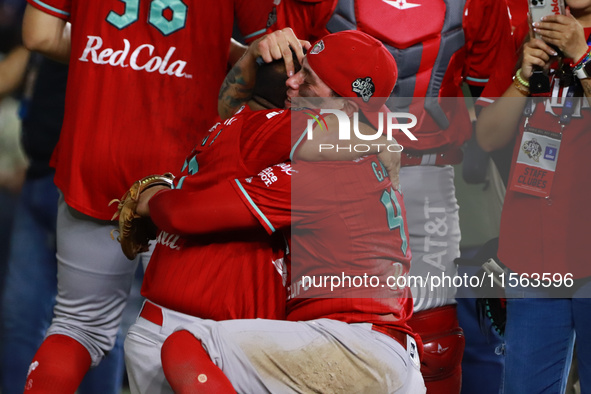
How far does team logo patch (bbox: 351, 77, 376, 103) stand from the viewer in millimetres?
2125

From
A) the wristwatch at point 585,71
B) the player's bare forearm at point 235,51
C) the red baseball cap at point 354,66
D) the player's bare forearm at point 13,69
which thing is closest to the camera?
the red baseball cap at point 354,66

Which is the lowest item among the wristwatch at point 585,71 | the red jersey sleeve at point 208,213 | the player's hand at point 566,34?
the red jersey sleeve at point 208,213

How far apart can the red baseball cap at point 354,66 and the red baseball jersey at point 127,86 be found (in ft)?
2.05

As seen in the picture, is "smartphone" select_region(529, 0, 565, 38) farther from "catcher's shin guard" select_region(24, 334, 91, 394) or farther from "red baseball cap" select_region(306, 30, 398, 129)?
"catcher's shin guard" select_region(24, 334, 91, 394)

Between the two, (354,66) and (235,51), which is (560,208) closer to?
(354,66)

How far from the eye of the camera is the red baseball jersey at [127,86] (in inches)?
104

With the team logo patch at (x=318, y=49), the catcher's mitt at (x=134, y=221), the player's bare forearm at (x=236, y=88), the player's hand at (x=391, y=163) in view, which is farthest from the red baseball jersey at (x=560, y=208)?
the catcher's mitt at (x=134, y=221)

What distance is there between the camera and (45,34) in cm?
267

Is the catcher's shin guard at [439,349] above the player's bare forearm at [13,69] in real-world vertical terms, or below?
below

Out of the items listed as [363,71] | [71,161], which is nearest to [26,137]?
[71,161]

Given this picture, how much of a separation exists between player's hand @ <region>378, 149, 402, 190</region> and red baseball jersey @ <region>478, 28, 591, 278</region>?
1.67ft

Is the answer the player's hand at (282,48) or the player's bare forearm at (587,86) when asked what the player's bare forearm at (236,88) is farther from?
the player's bare forearm at (587,86)

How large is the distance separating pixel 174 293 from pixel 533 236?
1.08 meters

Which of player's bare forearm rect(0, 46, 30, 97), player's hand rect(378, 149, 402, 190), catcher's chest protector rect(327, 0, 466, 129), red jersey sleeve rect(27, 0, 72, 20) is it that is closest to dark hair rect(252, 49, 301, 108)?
player's hand rect(378, 149, 402, 190)
